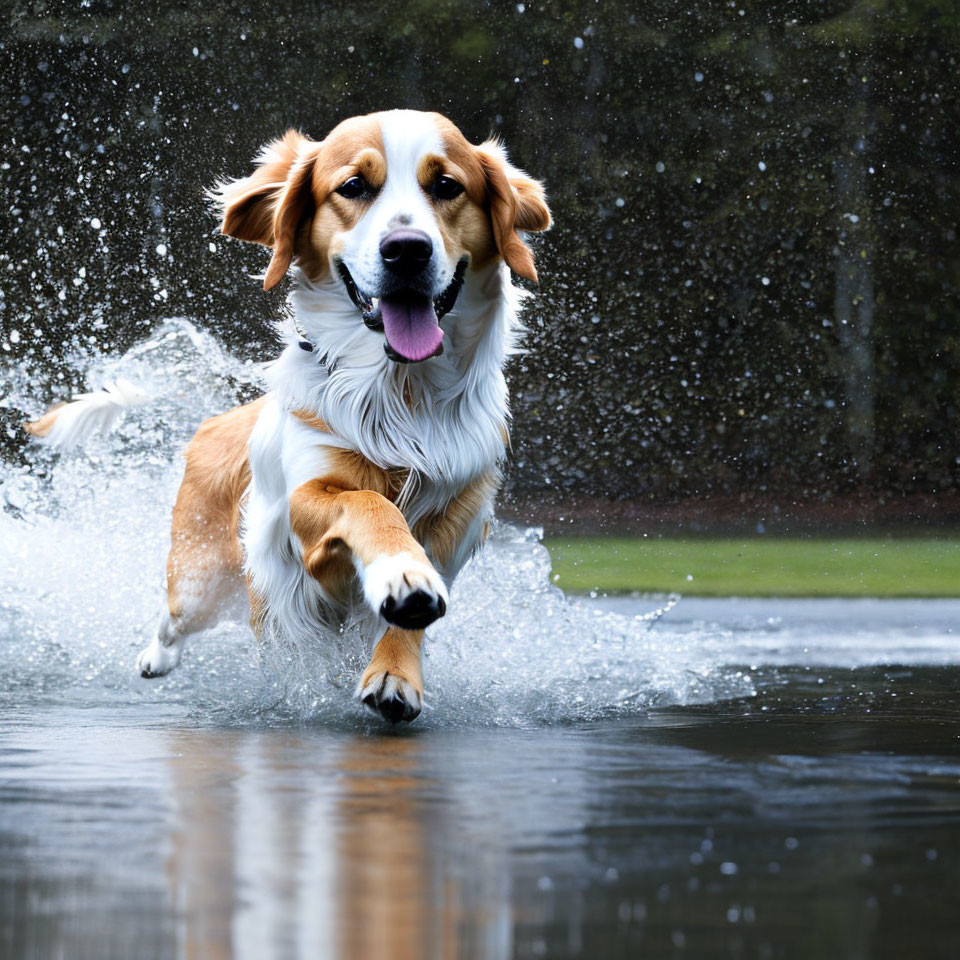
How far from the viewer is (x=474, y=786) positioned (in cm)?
275

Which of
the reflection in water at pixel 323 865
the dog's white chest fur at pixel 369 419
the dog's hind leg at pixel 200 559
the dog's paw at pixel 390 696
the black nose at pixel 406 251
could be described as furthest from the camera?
the dog's hind leg at pixel 200 559

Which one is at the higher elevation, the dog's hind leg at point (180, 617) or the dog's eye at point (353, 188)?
the dog's eye at point (353, 188)

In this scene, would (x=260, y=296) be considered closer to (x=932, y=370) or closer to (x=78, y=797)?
(x=932, y=370)

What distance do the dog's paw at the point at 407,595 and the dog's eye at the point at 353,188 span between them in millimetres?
962

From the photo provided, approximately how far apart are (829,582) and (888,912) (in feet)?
24.1

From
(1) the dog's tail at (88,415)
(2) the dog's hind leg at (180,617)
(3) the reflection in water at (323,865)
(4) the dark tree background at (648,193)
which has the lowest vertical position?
(3) the reflection in water at (323,865)

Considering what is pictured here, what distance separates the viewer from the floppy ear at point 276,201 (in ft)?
13.3

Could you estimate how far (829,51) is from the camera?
633 inches

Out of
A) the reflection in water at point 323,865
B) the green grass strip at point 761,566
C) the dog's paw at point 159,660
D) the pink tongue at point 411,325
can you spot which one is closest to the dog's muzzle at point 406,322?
the pink tongue at point 411,325

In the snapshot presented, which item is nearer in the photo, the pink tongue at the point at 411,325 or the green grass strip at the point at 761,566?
the pink tongue at the point at 411,325

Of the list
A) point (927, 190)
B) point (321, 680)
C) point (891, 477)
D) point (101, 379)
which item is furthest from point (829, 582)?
point (927, 190)

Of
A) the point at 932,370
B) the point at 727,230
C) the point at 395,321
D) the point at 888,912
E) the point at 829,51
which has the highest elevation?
A: the point at 829,51

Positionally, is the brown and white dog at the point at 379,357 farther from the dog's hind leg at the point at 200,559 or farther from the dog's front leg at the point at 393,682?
the dog's hind leg at the point at 200,559

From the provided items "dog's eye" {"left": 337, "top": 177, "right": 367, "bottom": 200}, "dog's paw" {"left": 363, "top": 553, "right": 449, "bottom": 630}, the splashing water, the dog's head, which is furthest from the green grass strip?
"dog's paw" {"left": 363, "top": 553, "right": 449, "bottom": 630}
